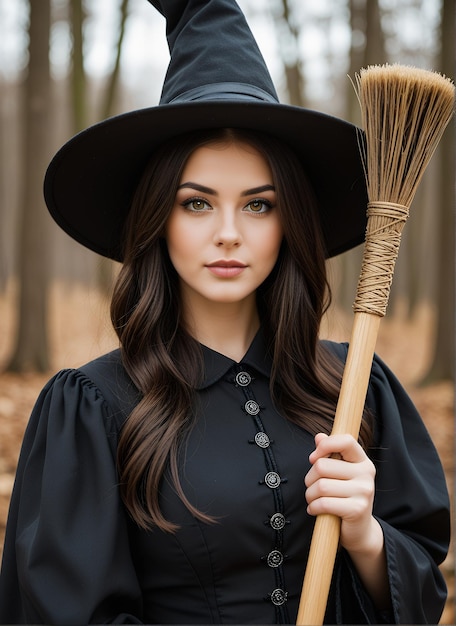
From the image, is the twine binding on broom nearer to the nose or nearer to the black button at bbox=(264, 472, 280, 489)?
the nose

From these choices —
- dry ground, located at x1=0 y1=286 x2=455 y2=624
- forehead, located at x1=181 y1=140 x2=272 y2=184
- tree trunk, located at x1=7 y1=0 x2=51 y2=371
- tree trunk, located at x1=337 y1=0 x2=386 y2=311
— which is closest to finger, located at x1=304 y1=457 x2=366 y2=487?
forehead, located at x1=181 y1=140 x2=272 y2=184

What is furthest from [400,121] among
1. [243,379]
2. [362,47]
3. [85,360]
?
[85,360]

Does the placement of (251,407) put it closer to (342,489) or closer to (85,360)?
(342,489)

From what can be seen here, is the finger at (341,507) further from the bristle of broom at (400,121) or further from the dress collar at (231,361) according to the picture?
the bristle of broom at (400,121)

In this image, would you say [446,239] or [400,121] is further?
[446,239]

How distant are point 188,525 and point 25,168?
704 cm

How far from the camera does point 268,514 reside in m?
1.93

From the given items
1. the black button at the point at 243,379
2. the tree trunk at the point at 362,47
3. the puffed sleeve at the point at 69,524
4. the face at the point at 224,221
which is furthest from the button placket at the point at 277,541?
the tree trunk at the point at 362,47

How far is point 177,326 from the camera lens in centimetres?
219

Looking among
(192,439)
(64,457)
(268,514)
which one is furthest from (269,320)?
(64,457)

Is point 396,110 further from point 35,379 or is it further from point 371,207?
point 35,379

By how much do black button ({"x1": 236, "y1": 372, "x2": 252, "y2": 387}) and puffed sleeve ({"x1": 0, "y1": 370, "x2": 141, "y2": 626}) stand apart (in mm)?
401

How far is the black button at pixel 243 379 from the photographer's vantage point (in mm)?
2141

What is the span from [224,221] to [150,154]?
41 centimetres
